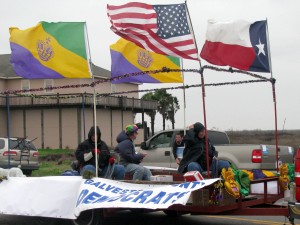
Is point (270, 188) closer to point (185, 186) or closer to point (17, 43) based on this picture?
point (185, 186)

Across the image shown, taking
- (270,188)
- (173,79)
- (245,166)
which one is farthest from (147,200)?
(245,166)

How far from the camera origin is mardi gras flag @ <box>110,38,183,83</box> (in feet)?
34.3

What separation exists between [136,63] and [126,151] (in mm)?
2334

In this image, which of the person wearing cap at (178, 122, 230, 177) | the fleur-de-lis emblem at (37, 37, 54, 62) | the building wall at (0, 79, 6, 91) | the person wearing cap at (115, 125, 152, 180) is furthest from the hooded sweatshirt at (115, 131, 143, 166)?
the building wall at (0, 79, 6, 91)

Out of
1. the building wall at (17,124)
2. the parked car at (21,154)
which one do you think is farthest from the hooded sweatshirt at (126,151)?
the building wall at (17,124)

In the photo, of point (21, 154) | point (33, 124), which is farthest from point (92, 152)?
point (33, 124)

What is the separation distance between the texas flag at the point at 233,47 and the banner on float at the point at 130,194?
2059mm

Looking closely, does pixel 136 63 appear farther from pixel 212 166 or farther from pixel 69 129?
pixel 69 129

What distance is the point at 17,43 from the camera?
9117 millimetres

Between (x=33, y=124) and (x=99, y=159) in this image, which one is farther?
(x=33, y=124)

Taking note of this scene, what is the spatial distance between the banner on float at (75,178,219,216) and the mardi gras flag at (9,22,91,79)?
2054 millimetres

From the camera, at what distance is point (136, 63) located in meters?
10.8

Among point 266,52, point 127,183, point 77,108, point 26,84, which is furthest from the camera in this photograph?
point 77,108

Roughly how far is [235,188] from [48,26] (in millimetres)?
4274
